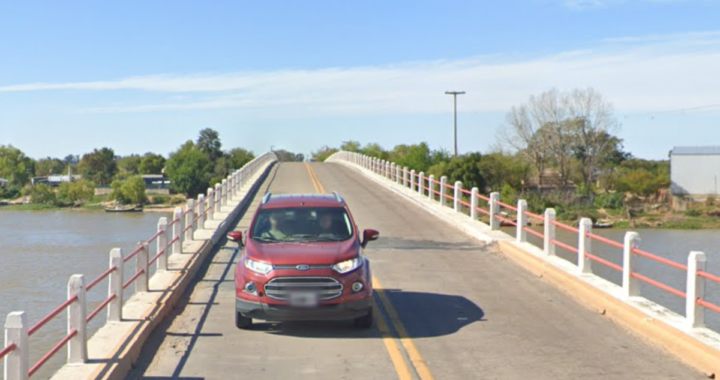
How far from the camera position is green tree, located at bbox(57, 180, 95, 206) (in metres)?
96.1

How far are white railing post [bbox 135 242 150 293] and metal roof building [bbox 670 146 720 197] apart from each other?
85.4 meters

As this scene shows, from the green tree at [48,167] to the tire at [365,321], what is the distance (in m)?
176

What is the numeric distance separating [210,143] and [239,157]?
346 inches

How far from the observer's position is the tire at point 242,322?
11188 mm

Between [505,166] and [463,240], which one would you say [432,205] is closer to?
[463,240]

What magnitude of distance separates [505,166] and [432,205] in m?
58.8

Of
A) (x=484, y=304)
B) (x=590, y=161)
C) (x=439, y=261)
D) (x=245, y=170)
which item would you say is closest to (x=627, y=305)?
(x=484, y=304)

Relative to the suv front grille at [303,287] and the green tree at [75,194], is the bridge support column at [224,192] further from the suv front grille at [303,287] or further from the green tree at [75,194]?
the green tree at [75,194]

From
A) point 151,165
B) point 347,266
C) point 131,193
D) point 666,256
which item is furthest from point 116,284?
point 151,165

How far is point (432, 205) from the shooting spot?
30281 mm

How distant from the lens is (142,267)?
1274 centimetres

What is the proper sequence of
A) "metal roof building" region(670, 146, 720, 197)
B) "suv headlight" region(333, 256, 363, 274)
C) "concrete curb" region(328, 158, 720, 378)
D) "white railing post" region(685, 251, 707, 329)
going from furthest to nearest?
1. "metal roof building" region(670, 146, 720, 197)
2. "suv headlight" region(333, 256, 363, 274)
3. "white railing post" region(685, 251, 707, 329)
4. "concrete curb" region(328, 158, 720, 378)

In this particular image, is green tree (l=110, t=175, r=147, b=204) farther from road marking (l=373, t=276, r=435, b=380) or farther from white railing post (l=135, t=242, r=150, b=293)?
road marking (l=373, t=276, r=435, b=380)

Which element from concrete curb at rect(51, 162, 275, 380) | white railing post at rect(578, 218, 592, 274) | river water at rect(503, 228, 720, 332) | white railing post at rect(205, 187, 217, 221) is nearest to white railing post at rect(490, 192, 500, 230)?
river water at rect(503, 228, 720, 332)
